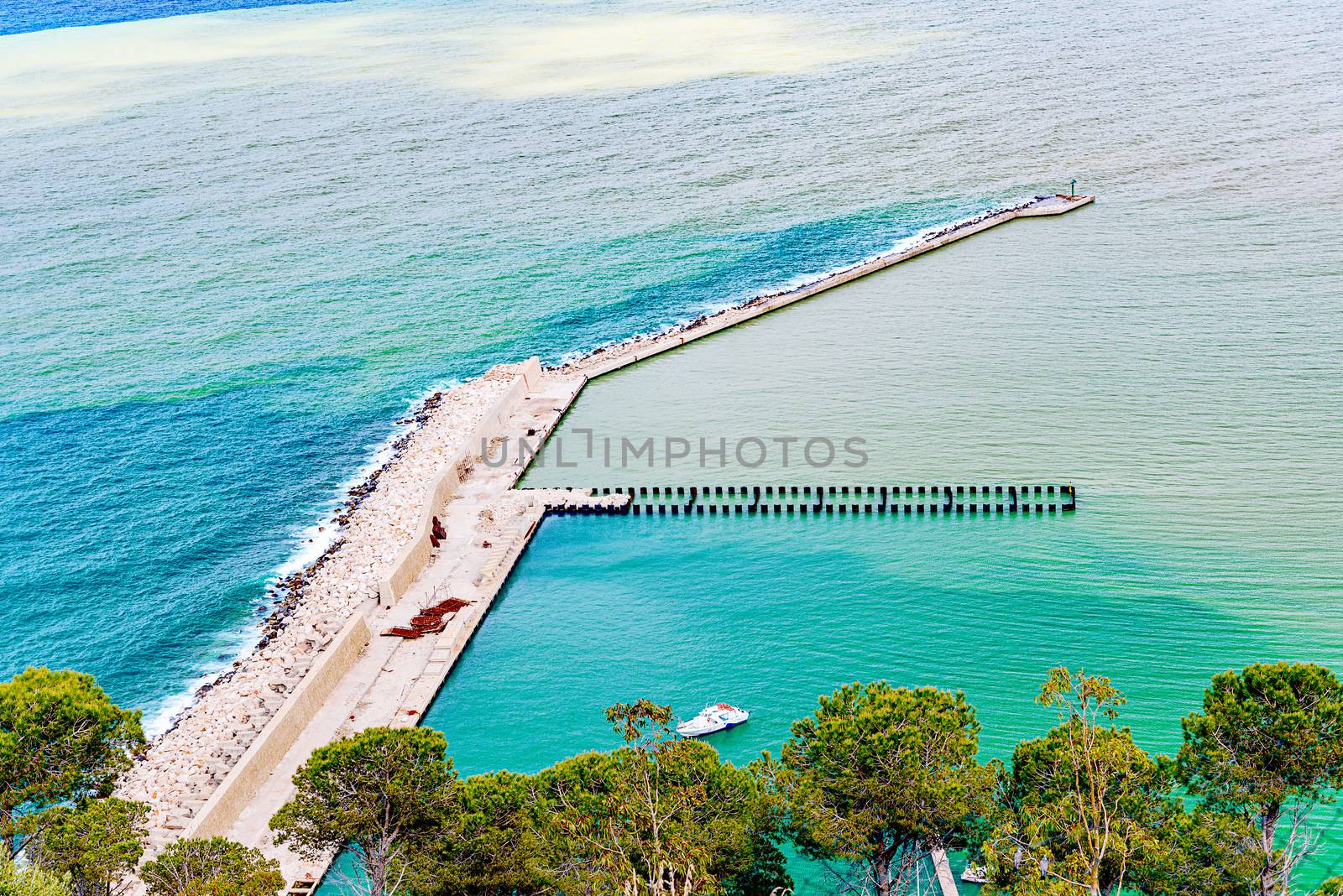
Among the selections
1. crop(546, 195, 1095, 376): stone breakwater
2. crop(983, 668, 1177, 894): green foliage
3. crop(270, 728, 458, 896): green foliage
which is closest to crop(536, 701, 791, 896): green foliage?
crop(270, 728, 458, 896): green foliage

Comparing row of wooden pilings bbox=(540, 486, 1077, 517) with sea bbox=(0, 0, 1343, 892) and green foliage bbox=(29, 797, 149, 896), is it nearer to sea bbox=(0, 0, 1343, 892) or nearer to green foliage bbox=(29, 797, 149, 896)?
sea bbox=(0, 0, 1343, 892)

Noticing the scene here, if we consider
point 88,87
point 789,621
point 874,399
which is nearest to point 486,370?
point 874,399

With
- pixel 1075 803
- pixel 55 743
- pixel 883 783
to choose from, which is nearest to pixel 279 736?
pixel 55 743

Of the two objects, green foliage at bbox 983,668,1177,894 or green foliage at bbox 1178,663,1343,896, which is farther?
green foliage at bbox 1178,663,1343,896

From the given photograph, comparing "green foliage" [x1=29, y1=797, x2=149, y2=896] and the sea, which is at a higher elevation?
the sea

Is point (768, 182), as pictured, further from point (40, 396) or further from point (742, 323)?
point (40, 396)

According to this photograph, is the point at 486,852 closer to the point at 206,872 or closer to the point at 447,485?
the point at 206,872
